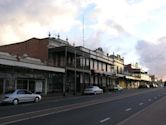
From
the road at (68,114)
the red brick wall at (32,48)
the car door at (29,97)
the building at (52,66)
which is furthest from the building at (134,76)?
the road at (68,114)

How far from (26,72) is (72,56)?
710 inches

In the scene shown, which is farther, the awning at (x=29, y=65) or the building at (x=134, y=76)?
the building at (x=134, y=76)

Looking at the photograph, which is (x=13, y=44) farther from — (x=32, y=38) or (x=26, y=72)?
(x=26, y=72)

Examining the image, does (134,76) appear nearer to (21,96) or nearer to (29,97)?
(29,97)

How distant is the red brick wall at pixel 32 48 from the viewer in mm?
56594

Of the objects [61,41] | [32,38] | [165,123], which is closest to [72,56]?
[61,41]

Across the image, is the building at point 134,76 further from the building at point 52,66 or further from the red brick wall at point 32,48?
the red brick wall at point 32,48

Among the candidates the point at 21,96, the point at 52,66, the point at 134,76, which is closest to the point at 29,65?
the point at 52,66

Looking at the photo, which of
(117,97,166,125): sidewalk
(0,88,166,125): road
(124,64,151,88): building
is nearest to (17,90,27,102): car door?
(0,88,166,125): road

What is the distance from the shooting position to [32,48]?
58.3 metres

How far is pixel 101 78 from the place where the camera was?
268 feet

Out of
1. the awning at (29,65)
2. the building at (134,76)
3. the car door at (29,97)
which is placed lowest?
the car door at (29,97)

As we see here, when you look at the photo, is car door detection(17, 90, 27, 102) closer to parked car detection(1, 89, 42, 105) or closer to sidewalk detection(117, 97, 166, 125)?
parked car detection(1, 89, 42, 105)

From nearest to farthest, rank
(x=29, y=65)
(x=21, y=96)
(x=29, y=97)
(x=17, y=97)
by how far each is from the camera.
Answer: (x=17, y=97) < (x=21, y=96) < (x=29, y=97) < (x=29, y=65)
